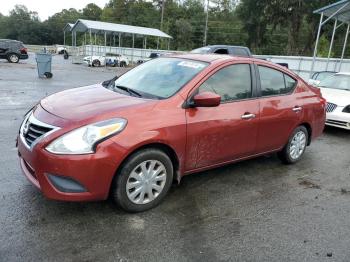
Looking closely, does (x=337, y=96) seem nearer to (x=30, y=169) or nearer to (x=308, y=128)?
(x=308, y=128)

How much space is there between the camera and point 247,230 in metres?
3.52

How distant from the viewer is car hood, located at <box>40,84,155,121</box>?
344 cm

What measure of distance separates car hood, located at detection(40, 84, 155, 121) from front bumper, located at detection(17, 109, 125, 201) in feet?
1.12

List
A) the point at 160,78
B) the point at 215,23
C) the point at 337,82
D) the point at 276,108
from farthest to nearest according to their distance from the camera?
the point at 215,23 → the point at 337,82 → the point at 276,108 → the point at 160,78

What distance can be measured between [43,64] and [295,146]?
1427 cm

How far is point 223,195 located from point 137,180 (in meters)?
1.24

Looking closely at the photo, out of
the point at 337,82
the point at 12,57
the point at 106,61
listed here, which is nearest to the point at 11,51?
the point at 12,57

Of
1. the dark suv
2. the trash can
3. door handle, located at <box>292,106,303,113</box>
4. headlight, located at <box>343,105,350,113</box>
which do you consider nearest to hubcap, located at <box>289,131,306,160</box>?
door handle, located at <box>292,106,303,113</box>

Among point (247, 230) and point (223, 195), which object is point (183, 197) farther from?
point (247, 230)

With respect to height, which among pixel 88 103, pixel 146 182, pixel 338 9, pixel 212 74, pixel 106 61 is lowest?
pixel 106 61

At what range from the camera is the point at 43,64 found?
16.8 m

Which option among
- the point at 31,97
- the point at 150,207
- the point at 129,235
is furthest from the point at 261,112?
the point at 31,97

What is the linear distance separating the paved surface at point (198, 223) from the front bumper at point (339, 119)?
3.23 meters

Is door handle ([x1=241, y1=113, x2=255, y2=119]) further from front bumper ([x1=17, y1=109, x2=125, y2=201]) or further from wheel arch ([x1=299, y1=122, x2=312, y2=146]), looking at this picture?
front bumper ([x1=17, y1=109, x2=125, y2=201])
